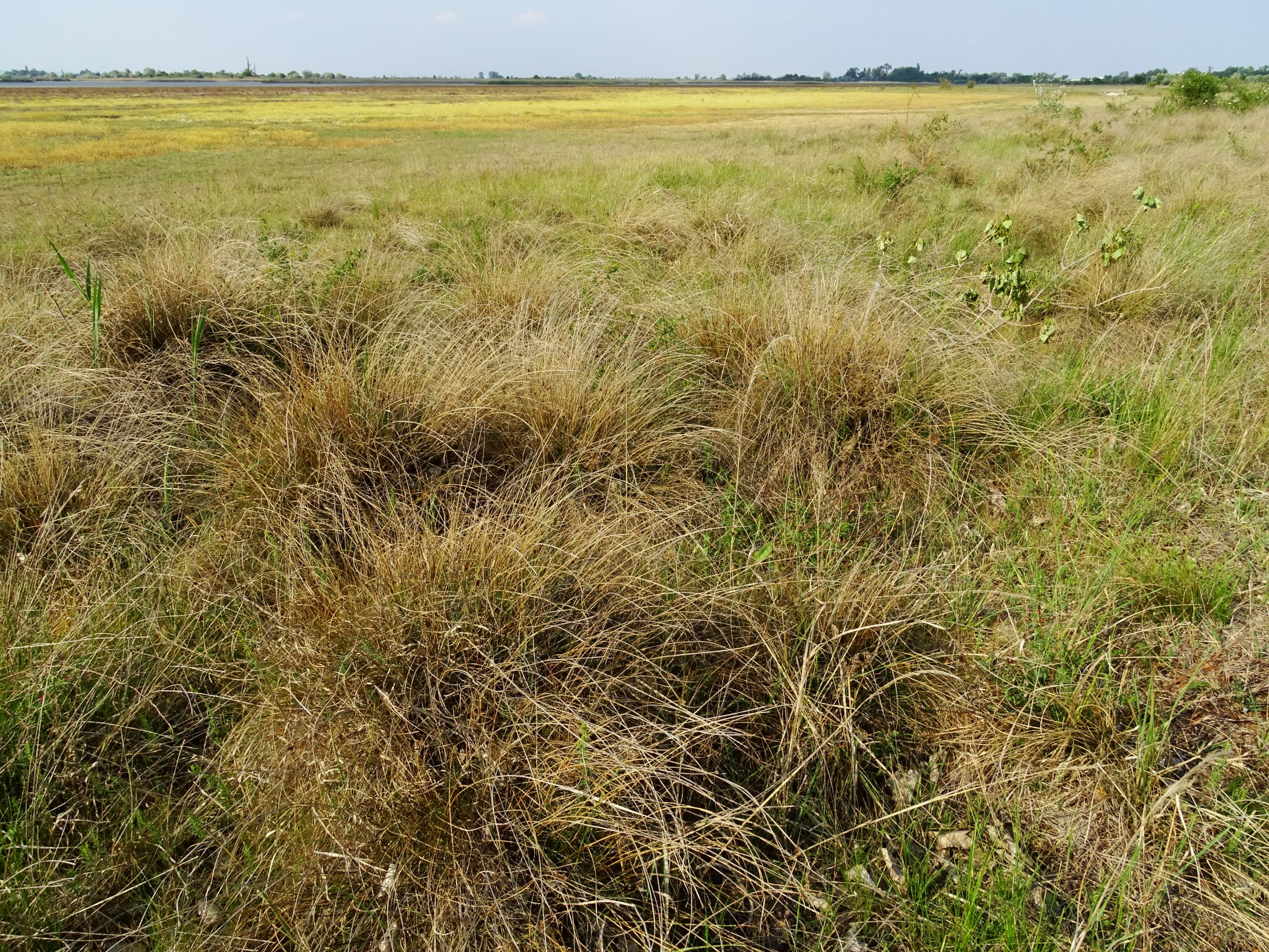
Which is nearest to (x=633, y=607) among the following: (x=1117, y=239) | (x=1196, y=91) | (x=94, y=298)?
(x=94, y=298)

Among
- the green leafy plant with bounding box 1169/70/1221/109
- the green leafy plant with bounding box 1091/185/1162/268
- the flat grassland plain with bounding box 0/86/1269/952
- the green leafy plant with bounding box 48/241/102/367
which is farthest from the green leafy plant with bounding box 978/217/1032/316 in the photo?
the green leafy plant with bounding box 1169/70/1221/109

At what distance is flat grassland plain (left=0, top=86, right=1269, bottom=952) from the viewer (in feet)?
4.33

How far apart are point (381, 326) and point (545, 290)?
0.89m

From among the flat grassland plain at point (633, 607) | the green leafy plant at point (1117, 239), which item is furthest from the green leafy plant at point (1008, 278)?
the green leafy plant at point (1117, 239)

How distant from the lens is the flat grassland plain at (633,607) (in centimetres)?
132

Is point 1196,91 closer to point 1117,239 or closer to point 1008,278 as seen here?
point 1117,239

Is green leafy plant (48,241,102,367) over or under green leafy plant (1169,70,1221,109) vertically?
under

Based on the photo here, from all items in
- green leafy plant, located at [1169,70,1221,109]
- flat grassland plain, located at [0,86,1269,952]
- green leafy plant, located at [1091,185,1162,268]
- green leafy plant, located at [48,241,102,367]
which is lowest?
flat grassland plain, located at [0,86,1269,952]

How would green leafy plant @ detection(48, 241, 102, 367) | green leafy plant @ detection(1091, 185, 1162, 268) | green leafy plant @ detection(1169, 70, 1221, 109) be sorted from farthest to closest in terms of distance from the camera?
green leafy plant @ detection(1169, 70, 1221, 109) → green leafy plant @ detection(1091, 185, 1162, 268) → green leafy plant @ detection(48, 241, 102, 367)

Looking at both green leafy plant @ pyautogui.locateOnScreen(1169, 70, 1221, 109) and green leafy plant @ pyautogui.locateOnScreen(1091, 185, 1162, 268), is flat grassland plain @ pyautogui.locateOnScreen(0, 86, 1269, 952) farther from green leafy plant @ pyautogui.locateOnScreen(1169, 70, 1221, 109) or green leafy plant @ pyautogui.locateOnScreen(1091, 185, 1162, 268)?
green leafy plant @ pyautogui.locateOnScreen(1169, 70, 1221, 109)

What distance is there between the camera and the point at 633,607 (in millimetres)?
1753

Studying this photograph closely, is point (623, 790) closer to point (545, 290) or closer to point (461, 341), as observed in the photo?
point (461, 341)

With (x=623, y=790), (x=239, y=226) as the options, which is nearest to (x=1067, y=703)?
(x=623, y=790)

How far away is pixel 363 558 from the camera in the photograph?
179 cm
